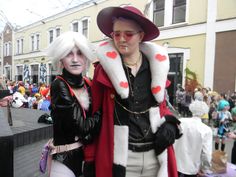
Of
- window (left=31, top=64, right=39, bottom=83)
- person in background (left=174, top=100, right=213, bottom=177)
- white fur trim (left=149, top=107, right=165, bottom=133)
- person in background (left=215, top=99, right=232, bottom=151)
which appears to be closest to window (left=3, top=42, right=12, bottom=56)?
window (left=31, top=64, right=39, bottom=83)

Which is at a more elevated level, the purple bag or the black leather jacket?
the black leather jacket

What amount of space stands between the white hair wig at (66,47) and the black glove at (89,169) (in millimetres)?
630

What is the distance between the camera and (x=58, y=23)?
23.9 meters

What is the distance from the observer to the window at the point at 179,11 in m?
13.8

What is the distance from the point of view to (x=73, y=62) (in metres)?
1.76

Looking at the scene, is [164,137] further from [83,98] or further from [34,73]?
[34,73]

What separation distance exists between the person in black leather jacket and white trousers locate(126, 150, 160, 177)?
0.29 meters

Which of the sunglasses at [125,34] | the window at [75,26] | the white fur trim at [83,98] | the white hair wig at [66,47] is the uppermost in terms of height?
the window at [75,26]

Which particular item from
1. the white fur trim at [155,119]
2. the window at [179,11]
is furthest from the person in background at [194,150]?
the window at [179,11]

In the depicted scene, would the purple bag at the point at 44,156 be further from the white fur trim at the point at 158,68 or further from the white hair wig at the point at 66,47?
the white fur trim at the point at 158,68

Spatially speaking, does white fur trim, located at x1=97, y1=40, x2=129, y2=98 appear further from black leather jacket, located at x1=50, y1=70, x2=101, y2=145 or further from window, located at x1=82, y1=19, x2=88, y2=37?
window, located at x1=82, y1=19, x2=88, y2=37

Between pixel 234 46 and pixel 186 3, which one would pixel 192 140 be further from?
pixel 186 3

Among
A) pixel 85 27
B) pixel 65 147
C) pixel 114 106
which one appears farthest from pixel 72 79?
pixel 85 27

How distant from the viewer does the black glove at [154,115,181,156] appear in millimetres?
1710
